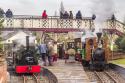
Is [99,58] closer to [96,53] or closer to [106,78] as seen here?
[96,53]

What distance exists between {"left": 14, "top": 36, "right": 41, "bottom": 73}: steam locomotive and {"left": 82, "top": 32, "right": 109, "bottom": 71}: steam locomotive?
4.44 metres

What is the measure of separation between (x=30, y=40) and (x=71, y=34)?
1228 centimetres

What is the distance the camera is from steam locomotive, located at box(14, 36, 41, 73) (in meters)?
22.0

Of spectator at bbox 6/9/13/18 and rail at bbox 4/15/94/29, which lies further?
rail at bbox 4/15/94/29

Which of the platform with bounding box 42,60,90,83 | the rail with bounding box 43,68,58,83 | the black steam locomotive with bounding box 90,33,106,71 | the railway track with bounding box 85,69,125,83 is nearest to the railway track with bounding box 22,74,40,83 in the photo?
the rail with bounding box 43,68,58,83

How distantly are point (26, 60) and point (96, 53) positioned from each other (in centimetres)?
506

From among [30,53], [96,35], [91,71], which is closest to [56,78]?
[30,53]

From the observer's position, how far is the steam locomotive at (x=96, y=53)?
25062mm

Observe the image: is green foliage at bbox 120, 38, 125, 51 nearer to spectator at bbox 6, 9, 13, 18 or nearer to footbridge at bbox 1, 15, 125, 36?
footbridge at bbox 1, 15, 125, 36

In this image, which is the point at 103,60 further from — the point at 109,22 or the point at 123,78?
the point at 109,22

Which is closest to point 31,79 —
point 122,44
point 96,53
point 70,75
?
point 70,75

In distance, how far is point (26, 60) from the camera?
22.1 meters

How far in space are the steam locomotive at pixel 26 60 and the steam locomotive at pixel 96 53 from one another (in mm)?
4437

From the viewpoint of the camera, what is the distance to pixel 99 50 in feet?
81.7
